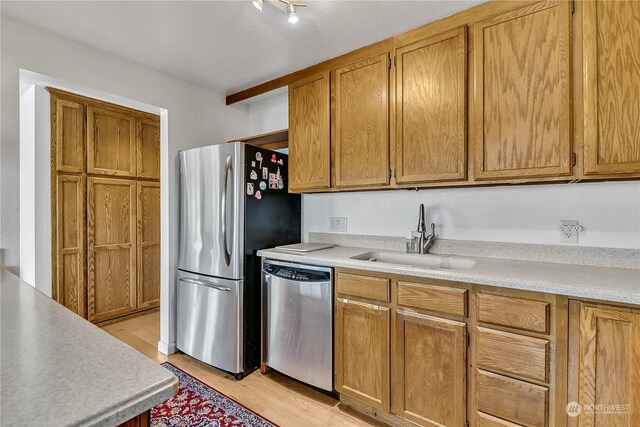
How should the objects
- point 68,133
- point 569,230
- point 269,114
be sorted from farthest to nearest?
point 269,114 < point 68,133 < point 569,230

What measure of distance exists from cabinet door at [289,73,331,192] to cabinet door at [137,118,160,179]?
199 cm

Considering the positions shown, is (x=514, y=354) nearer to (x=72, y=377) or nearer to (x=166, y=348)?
(x=72, y=377)

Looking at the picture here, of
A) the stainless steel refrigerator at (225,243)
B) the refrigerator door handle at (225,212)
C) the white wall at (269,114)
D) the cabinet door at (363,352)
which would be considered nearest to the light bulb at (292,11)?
the stainless steel refrigerator at (225,243)

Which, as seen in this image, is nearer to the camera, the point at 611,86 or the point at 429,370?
the point at 611,86

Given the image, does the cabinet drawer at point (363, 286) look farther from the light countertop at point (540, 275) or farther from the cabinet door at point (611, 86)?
the cabinet door at point (611, 86)

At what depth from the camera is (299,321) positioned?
2.08 meters

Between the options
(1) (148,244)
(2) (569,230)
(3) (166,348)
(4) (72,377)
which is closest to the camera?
(4) (72,377)

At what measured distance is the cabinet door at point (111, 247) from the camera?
3109 millimetres

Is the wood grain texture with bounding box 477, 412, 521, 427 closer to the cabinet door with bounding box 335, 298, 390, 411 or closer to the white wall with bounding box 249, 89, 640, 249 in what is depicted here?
the cabinet door with bounding box 335, 298, 390, 411

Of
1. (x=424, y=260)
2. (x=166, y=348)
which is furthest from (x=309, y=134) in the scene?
(x=166, y=348)

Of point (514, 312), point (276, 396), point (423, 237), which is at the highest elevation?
point (423, 237)

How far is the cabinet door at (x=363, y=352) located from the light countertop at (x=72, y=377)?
133 cm

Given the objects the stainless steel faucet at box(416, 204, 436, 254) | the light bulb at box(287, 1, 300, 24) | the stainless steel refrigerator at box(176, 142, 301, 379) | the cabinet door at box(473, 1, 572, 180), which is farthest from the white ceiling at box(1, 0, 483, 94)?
the stainless steel faucet at box(416, 204, 436, 254)

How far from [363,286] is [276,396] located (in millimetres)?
1005
